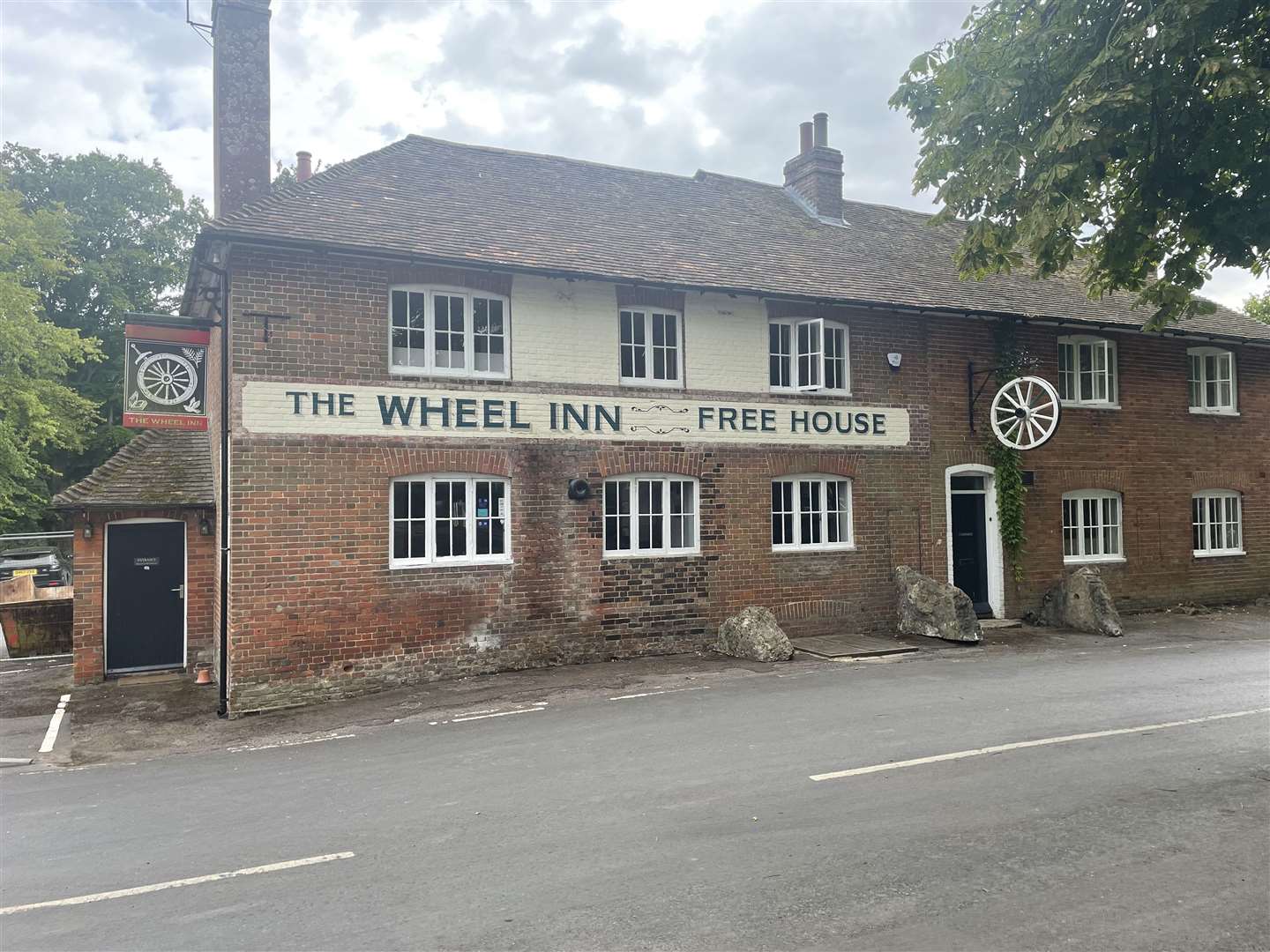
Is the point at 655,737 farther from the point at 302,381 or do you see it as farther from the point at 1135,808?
the point at 302,381

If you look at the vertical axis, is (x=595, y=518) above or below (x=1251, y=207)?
below

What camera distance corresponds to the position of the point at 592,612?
42.0 ft

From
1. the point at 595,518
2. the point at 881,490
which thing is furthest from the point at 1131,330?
the point at 595,518

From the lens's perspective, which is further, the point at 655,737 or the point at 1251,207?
the point at 655,737

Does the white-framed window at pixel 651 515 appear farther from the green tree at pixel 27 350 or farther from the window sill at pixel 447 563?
the green tree at pixel 27 350

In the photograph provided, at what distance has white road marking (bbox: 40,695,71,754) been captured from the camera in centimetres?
930

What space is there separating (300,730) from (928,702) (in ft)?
22.9

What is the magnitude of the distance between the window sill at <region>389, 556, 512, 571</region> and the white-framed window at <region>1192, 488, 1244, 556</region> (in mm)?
15014

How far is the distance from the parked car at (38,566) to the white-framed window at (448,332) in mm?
18173

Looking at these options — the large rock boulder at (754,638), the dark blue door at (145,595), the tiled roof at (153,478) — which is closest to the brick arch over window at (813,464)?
the large rock boulder at (754,638)

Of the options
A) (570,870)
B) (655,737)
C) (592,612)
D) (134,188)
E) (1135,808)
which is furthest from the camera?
(134,188)

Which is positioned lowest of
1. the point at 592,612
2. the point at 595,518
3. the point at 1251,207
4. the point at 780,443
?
the point at 592,612

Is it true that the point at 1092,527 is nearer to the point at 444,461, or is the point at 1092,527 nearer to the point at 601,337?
the point at 601,337

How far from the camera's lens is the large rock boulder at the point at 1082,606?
15.1 m
